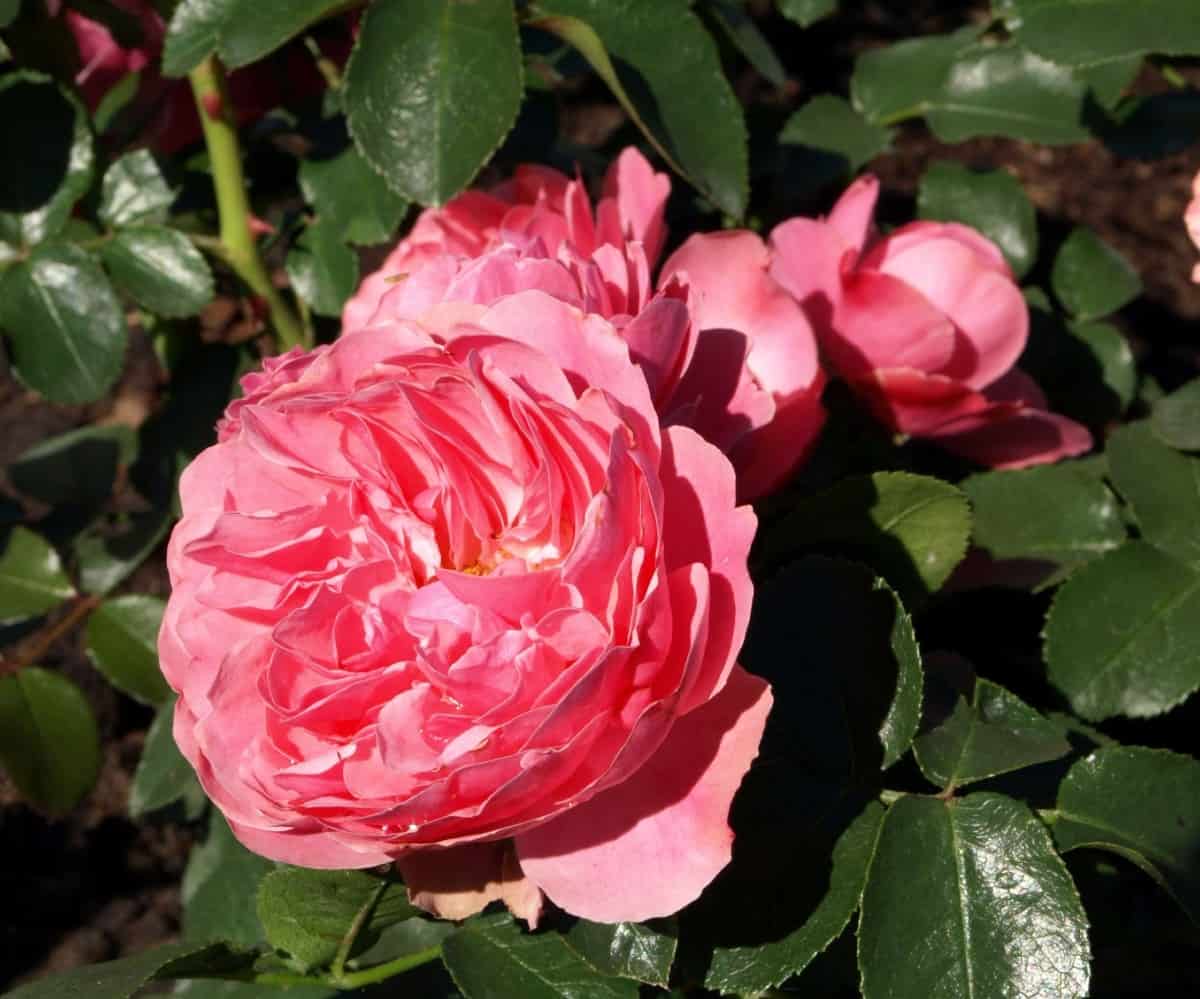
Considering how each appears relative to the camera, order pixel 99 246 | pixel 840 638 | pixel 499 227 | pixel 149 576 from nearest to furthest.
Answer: pixel 840 638 → pixel 499 227 → pixel 99 246 → pixel 149 576

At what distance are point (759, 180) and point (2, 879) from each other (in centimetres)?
130

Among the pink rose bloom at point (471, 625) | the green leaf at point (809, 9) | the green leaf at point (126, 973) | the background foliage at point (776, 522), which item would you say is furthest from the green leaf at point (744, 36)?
the green leaf at point (126, 973)

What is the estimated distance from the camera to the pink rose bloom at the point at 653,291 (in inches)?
25.0

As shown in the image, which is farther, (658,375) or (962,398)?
(962,398)

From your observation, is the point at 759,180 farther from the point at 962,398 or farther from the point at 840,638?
the point at 840,638

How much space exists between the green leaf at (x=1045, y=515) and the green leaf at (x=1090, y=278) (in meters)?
0.26

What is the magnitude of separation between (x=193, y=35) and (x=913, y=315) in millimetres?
503

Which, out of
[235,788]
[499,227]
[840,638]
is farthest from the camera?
[499,227]

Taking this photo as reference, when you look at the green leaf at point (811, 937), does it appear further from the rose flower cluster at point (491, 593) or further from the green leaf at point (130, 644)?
the green leaf at point (130, 644)

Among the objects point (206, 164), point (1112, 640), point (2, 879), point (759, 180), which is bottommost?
point (2, 879)

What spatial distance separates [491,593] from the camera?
1.85 ft

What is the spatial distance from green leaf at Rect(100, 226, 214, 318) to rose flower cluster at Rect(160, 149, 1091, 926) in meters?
0.37

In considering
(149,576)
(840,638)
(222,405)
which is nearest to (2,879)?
(149,576)

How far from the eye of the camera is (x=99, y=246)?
1.03m
